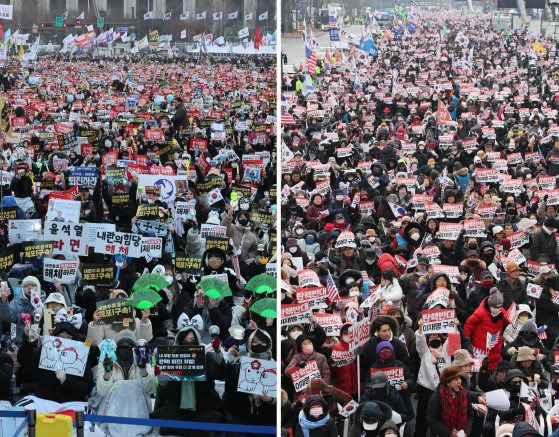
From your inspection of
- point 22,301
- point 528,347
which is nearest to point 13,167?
point 22,301

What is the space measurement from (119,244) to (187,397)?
3.94 metres


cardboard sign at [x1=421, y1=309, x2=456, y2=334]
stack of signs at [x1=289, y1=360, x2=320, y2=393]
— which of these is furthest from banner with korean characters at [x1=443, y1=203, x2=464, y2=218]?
stack of signs at [x1=289, y1=360, x2=320, y2=393]

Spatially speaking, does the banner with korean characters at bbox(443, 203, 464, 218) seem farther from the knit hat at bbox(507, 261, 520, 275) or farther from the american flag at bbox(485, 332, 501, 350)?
the american flag at bbox(485, 332, 501, 350)

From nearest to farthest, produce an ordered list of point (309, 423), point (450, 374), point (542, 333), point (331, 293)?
1. point (309, 423)
2. point (450, 374)
3. point (542, 333)
4. point (331, 293)

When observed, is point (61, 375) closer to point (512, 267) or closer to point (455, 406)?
point (455, 406)

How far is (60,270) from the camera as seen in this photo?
36.3 ft

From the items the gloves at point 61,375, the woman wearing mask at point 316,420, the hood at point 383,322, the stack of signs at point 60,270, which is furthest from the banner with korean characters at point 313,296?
the stack of signs at point 60,270

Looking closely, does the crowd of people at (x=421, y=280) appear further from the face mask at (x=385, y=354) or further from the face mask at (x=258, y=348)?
the face mask at (x=258, y=348)

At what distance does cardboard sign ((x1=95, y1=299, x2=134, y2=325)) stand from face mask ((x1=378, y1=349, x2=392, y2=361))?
2176 mm

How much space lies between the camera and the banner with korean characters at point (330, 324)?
9.12 meters

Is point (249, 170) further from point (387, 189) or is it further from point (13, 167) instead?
point (13, 167)

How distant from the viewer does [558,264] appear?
40.9ft

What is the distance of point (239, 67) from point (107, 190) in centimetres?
3931

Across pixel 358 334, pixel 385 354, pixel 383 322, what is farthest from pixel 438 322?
pixel 385 354
